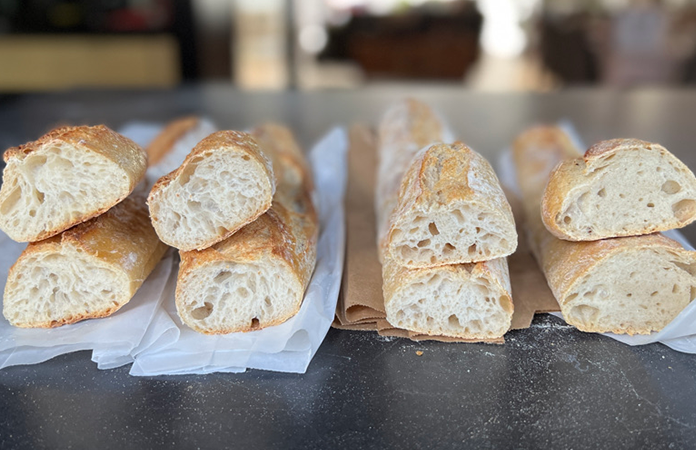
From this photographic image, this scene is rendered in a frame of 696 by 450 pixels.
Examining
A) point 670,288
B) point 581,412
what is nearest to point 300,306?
point 581,412

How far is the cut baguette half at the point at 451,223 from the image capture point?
171cm

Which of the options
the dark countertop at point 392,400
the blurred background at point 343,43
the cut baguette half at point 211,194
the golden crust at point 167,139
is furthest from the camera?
the blurred background at point 343,43

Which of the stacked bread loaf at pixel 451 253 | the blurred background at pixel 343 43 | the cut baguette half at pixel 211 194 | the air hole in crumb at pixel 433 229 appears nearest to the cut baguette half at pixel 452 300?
the stacked bread loaf at pixel 451 253

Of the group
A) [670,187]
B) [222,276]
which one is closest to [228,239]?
[222,276]

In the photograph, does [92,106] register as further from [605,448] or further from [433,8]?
[433,8]

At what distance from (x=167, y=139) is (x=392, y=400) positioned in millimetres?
1698

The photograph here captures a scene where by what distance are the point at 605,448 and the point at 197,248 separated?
126cm

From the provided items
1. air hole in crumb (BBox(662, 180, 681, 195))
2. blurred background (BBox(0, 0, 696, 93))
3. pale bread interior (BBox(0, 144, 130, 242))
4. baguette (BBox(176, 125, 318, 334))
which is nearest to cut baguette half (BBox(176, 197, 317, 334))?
baguette (BBox(176, 125, 318, 334))

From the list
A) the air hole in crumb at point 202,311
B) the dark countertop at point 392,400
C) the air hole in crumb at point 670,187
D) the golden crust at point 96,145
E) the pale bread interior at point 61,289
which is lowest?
the dark countertop at point 392,400

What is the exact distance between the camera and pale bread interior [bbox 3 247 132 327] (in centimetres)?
178

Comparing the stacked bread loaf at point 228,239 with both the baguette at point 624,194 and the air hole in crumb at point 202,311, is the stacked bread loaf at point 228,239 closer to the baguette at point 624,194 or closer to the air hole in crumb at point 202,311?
the air hole in crumb at point 202,311

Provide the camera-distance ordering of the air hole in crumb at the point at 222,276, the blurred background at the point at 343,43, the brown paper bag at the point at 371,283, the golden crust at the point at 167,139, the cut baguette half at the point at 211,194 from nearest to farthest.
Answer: the cut baguette half at the point at 211,194 → the air hole in crumb at the point at 222,276 → the brown paper bag at the point at 371,283 → the golden crust at the point at 167,139 → the blurred background at the point at 343,43

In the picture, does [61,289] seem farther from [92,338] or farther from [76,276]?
[92,338]

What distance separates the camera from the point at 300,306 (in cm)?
188
